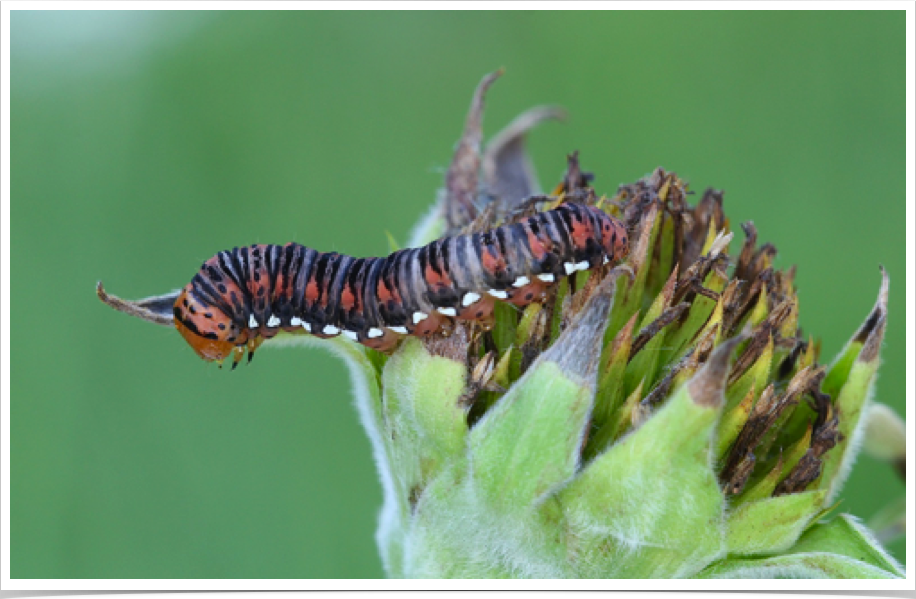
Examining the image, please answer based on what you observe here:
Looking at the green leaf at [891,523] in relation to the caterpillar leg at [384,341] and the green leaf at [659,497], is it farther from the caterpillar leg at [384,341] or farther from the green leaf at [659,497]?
the caterpillar leg at [384,341]

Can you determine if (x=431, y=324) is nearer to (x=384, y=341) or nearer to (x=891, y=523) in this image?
(x=384, y=341)

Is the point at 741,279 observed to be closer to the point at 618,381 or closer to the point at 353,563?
the point at 618,381

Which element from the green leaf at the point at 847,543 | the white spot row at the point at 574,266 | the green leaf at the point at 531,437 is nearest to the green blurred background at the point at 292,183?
the green leaf at the point at 847,543

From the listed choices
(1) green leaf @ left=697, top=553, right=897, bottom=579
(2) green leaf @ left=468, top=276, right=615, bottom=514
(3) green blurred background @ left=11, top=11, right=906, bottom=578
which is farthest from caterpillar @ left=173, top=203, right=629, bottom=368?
(3) green blurred background @ left=11, top=11, right=906, bottom=578

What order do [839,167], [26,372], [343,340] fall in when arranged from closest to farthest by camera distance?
[343,340] → [26,372] → [839,167]

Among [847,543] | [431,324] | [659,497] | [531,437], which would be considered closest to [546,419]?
[531,437]

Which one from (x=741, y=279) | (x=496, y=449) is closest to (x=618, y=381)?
(x=496, y=449)

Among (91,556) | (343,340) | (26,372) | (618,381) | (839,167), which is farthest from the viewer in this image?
(839,167)

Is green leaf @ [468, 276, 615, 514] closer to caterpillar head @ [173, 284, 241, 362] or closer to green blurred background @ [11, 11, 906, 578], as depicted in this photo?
caterpillar head @ [173, 284, 241, 362]
